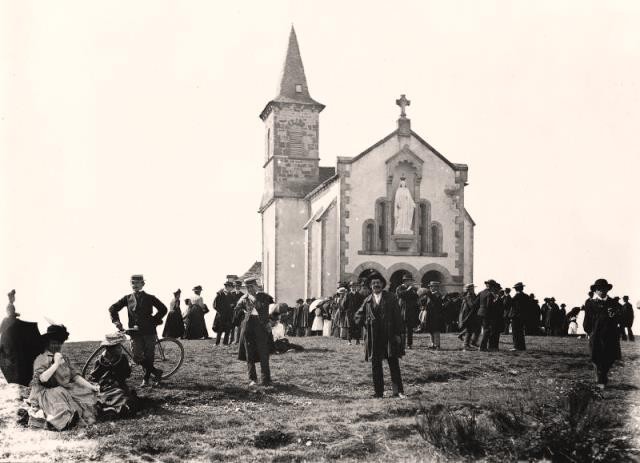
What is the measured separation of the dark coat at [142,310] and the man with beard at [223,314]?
825cm

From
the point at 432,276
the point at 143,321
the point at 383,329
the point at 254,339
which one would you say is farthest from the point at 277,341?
the point at 432,276

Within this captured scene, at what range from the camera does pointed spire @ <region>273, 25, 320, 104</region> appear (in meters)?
48.1

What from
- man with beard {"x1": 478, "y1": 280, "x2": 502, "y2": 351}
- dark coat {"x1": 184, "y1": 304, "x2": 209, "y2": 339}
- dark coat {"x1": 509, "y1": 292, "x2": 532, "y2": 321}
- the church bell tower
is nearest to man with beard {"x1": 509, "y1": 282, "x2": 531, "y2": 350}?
dark coat {"x1": 509, "y1": 292, "x2": 532, "y2": 321}

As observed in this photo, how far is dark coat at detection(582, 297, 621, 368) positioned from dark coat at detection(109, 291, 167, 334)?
7793mm

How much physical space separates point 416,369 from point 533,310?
14.6m

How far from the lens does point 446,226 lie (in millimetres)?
39500

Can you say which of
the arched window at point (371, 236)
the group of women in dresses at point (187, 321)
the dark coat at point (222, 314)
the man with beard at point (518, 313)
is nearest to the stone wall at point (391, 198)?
the arched window at point (371, 236)

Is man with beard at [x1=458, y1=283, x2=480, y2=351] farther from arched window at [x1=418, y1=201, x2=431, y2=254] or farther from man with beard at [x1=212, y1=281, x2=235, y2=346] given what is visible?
arched window at [x1=418, y1=201, x2=431, y2=254]

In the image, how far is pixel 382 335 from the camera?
14008 millimetres

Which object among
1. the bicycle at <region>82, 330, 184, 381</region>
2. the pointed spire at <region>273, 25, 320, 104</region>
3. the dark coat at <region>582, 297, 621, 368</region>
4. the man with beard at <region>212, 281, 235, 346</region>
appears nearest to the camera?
the dark coat at <region>582, 297, 621, 368</region>

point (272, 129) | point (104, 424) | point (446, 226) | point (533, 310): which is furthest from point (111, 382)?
point (272, 129)

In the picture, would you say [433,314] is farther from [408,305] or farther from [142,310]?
[142,310]

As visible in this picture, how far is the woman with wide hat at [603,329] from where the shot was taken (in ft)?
49.2

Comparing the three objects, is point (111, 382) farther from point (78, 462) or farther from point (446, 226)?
point (446, 226)
